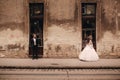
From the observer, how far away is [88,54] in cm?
1775

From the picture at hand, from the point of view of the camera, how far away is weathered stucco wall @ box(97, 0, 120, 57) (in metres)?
19.3

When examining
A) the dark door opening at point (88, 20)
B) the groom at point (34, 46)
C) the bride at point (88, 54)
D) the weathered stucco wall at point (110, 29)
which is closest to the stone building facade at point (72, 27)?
the weathered stucco wall at point (110, 29)

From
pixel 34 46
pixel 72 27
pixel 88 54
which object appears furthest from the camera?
pixel 72 27

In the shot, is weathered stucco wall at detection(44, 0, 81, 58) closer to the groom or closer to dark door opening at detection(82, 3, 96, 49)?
dark door opening at detection(82, 3, 96, 49)

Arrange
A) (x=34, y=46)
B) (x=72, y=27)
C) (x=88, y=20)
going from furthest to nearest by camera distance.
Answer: (x=88, y=20) < (x=72, y=27) < (x=34, y=46)

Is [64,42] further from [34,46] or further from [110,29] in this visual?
[110,29]

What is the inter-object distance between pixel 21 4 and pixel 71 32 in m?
3.69

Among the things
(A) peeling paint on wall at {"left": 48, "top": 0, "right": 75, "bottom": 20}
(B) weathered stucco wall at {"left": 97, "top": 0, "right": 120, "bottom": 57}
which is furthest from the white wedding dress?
(A) peeling paint on wall at {"left": 48, "top": 0, "right": 75, "bottom": 20}

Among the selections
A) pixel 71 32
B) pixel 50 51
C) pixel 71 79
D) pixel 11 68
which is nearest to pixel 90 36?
pixel 71 32

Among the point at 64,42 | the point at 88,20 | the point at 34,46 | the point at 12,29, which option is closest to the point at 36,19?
the point at 12,29

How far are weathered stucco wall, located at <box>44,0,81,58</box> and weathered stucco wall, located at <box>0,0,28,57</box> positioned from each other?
5.60 feet

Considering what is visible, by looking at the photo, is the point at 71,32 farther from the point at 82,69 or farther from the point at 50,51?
the point at 82,69

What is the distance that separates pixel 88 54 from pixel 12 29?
5.30 m

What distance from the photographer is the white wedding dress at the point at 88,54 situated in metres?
17.8
